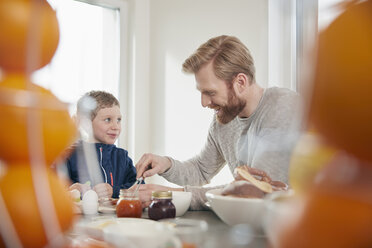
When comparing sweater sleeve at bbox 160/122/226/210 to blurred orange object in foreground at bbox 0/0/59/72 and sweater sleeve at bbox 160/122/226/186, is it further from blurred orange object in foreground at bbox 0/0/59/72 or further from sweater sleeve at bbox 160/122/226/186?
blurred orange object in foreground at bbox 0/0/59/72

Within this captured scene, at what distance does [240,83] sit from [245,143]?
292 millimetres

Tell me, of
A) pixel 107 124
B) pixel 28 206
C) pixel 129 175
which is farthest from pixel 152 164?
pixel 28 206

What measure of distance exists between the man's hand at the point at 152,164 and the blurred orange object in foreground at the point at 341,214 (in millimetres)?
1253

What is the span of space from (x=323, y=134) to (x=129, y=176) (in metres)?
2.07

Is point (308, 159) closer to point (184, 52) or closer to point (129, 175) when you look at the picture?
point (129, 175)

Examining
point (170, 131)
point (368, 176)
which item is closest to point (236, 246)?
point (368, 176)

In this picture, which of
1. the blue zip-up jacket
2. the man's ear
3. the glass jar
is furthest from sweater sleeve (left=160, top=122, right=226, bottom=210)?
the glass jar

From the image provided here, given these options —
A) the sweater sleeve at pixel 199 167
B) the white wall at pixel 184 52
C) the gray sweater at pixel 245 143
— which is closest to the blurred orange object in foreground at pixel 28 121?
the gray sweater at pixel 245 143

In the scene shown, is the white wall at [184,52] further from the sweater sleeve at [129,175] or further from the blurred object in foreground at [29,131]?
the blurred object in foreground at [29,131]

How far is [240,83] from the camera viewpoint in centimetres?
170

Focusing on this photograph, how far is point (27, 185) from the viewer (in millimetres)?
213

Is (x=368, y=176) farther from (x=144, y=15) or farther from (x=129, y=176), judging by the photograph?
(x=144, y=15)

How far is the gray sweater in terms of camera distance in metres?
1.31

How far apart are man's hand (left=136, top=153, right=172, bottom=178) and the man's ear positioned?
0.47 meters
